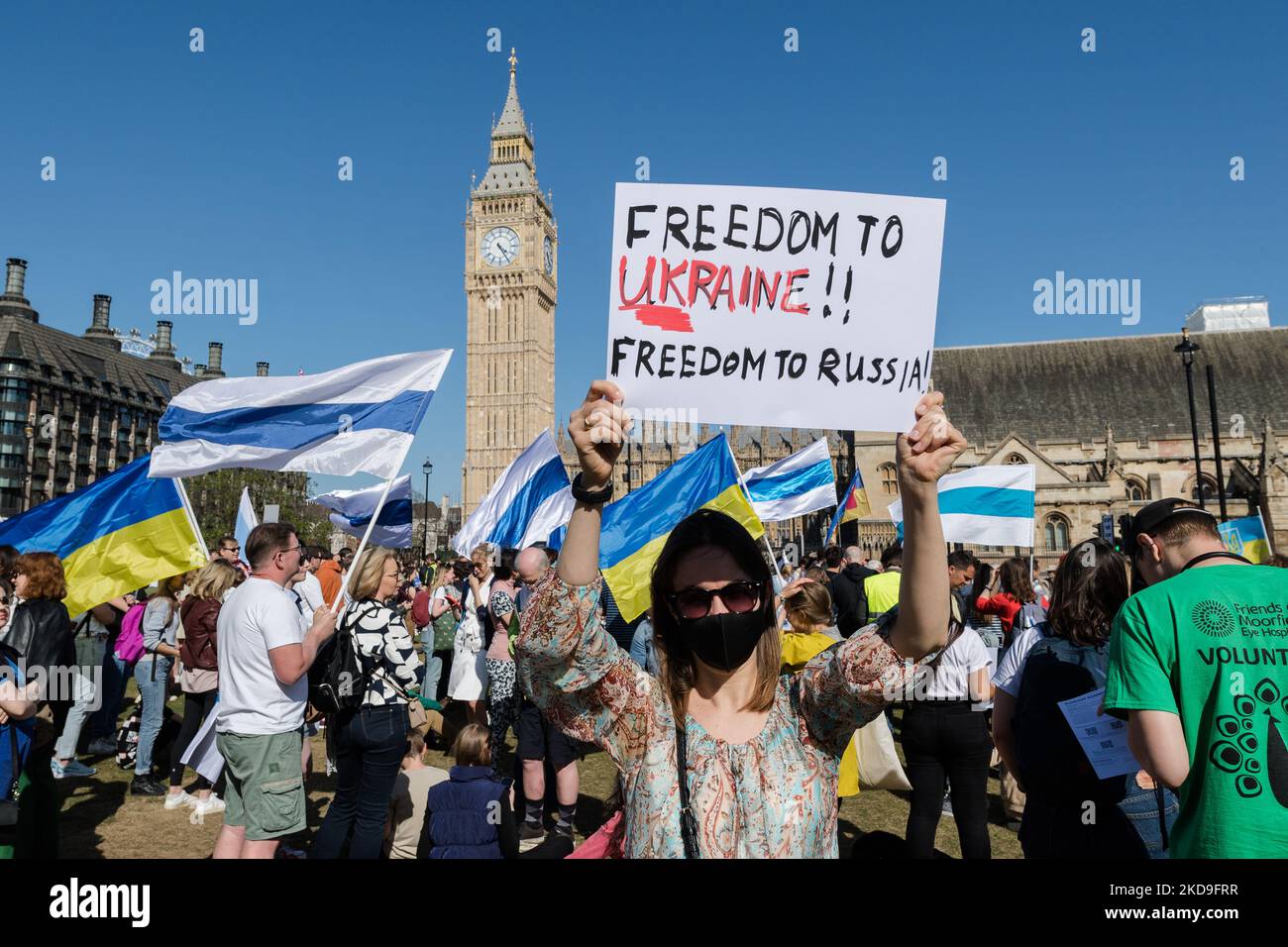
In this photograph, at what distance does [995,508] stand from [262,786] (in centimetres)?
1037

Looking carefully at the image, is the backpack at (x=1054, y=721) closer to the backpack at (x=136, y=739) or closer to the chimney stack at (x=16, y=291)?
the backpack at (x=136, y=739)

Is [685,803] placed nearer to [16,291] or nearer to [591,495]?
[591,495]

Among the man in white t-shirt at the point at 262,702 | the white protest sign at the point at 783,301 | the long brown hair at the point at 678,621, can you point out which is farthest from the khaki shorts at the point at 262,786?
the long brown hair at the point at 678,621

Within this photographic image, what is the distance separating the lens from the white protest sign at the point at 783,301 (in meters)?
2.85

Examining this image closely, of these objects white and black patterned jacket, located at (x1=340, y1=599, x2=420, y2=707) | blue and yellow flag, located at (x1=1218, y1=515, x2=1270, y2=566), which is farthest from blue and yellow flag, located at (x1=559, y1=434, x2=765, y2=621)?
blue and yellow flag, located at (x1=1218, y1=515, x2=1270, y2=566)

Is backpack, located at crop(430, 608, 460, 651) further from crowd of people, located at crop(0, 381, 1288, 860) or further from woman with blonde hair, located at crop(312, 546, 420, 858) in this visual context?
woman with blonde hair, located at crop(312, 546, 420, 858)

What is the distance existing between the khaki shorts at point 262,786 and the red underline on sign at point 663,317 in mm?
3262

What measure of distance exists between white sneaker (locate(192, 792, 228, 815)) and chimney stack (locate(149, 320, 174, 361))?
11685cm

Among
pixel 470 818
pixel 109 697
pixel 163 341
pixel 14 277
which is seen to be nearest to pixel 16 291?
pixel 14 277

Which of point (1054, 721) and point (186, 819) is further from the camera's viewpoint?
point (186, 819)

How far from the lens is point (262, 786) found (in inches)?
175

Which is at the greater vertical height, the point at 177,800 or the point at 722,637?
the point at 722,637

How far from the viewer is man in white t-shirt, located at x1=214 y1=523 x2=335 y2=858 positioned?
4.41 m
